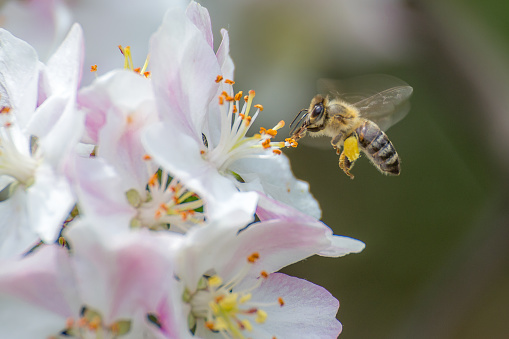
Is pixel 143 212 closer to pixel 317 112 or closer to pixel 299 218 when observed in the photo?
pixel 299 218

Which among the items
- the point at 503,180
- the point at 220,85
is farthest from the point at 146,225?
the point at 503,180

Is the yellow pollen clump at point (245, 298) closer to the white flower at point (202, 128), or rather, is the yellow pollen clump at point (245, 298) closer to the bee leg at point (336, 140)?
the white flower at point (202, 128)

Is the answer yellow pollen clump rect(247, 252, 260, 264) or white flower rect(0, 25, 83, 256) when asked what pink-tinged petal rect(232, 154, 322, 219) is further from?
white flower rect(0, 25, 83, 256)

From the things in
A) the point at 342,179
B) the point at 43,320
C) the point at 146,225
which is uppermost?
the point at 146,225

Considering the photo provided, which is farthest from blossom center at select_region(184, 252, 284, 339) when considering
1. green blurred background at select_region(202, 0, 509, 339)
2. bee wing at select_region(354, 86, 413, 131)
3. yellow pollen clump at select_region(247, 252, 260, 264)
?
green blurred background at select_region(202, 0, 509, 339)

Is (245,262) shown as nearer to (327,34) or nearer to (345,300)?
(345,300)

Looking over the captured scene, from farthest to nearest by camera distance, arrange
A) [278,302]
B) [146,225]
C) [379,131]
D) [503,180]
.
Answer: [503,180], [379,131], [278,302], [146,225]

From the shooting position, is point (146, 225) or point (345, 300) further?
point (345, 300)

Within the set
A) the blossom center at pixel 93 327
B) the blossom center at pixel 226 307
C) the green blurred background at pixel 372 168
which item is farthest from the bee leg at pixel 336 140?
the green blurred background at pixel 372 168
